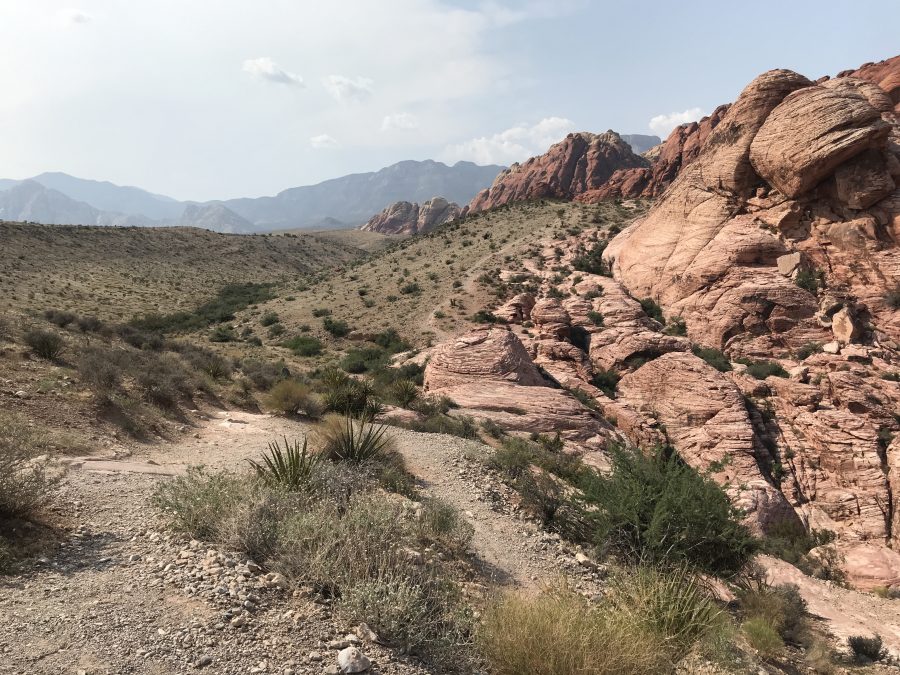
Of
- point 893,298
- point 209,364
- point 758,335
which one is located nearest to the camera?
point 209,364

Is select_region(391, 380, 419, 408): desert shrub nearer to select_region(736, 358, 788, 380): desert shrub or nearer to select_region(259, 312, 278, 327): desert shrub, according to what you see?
select_region(736, 358, 788, 380): desert shrub

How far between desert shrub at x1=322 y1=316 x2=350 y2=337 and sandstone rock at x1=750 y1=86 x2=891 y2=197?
968 inches

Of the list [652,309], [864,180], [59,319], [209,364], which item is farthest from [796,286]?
[59,319]

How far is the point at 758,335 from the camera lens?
2041cm

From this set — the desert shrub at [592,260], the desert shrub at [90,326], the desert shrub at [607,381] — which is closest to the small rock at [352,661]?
the desert shrub at [607,381]

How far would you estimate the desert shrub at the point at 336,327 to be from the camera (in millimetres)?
29406

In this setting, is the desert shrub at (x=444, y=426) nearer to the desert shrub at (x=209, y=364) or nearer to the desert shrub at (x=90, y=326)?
the desert shrub at (x=209, y=364)

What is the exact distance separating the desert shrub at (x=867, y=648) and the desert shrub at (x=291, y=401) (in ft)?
37.0

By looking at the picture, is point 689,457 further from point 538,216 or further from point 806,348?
point 538,216

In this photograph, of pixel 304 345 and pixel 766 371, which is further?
pixel 304 345

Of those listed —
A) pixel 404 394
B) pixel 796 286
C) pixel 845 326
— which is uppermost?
pixel 796 286

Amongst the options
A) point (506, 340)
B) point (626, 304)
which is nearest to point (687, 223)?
point (626, 304)

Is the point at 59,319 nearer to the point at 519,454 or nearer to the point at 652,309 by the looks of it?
the point at 519,454

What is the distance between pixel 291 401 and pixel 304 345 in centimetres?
1515
